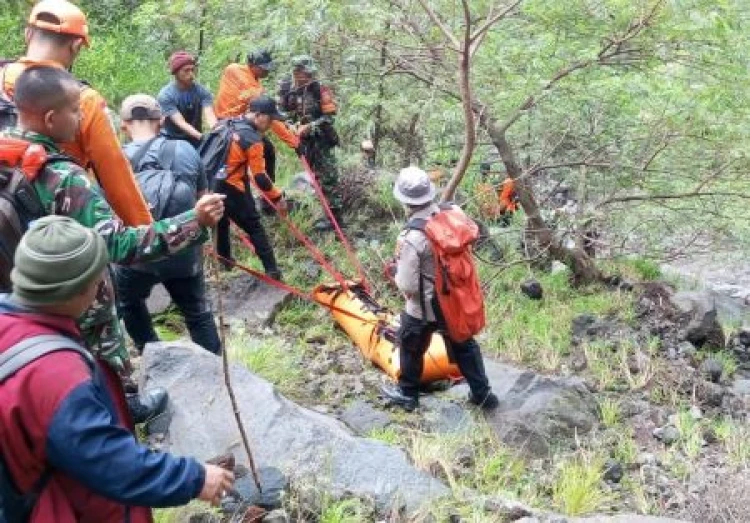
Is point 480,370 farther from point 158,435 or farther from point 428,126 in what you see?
point 428,126

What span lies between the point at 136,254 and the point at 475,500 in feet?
5.81

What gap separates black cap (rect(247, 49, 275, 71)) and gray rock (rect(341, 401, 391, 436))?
349 centimetres

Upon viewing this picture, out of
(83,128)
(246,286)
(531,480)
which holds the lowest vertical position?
(246,286)

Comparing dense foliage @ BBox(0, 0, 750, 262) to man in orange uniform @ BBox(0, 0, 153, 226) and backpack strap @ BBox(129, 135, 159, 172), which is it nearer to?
backpack strap @ BBox(129, 135, 159, 172)

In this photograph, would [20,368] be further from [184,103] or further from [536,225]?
[536,225]

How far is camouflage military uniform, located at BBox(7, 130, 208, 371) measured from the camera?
288cm

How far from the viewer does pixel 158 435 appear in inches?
157

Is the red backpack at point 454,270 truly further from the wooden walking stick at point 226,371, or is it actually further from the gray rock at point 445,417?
the wooden walking stick at point 226,371

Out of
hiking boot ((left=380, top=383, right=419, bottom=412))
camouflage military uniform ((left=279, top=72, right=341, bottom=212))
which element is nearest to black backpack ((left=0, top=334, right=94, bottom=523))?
hiking boot ((left=380, top=383, right=419, bottom=412))

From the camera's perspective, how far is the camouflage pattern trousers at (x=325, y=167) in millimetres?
8648

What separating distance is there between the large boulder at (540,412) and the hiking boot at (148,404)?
2.11 m

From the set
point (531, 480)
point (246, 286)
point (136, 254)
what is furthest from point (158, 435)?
point (246, 286)

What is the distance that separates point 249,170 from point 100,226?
13.7 ft

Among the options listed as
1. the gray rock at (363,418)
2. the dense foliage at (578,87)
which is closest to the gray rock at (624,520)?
the gray rock at (363,418)
